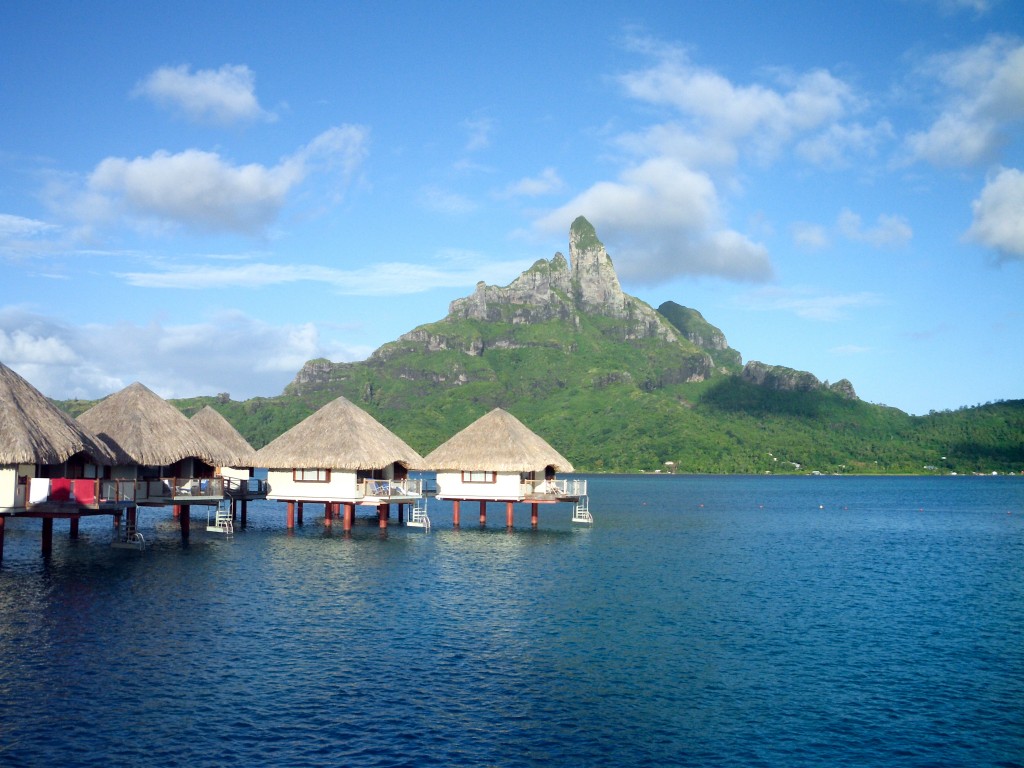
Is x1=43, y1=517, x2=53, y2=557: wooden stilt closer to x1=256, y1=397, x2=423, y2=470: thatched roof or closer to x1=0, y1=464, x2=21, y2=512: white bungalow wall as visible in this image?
x1=0, y1=464, x2=21, y2=512: white bungalow wall

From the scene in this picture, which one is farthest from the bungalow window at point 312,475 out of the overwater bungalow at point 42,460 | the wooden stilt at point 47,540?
the wooden stilt at point 47,540

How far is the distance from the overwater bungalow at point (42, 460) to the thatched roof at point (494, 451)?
78.3 feet

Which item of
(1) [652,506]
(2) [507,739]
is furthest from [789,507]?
(2) [507,739]

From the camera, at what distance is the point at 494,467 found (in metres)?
59.2

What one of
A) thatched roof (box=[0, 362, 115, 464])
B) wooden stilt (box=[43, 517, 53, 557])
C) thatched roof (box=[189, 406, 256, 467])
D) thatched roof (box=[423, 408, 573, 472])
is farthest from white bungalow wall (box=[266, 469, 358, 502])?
thatched roof (box=[0, 362, 115, 464])

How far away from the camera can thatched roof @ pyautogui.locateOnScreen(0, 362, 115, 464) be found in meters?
35.0

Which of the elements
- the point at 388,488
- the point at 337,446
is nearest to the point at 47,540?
the point at 337,446

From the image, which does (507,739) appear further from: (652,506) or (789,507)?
(789,507)

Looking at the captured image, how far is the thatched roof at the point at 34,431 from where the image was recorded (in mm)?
34969

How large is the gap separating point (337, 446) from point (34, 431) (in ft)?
→ 69.3

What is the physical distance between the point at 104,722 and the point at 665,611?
20.5m

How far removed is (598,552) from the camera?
172 ft

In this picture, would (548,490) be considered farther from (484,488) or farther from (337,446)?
(337,446)

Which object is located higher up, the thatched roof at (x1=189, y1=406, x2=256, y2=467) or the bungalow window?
the thatched roof at (x1=189, y1=406, x2=256, y2=467)
